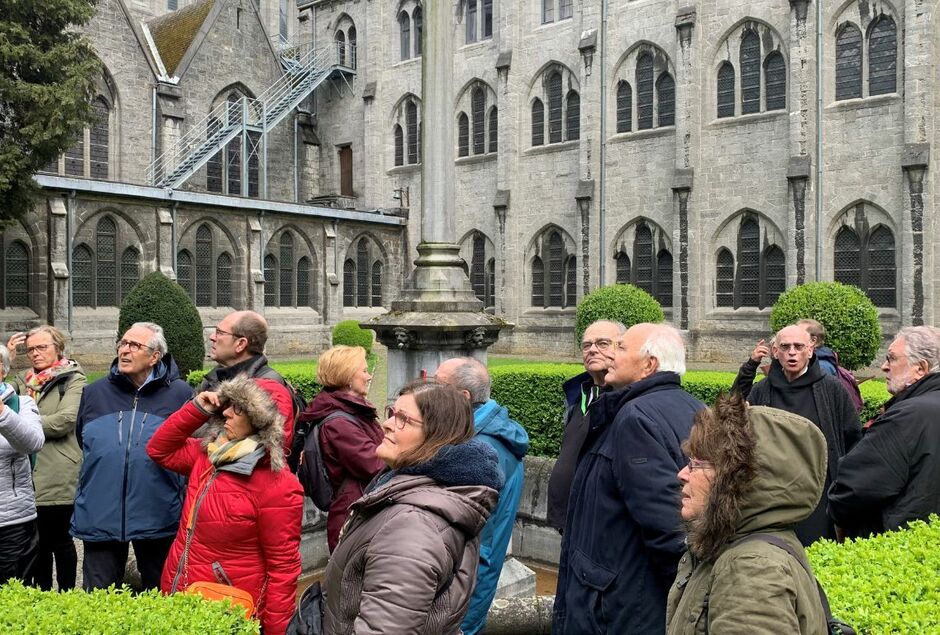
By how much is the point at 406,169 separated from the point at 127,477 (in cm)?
2979

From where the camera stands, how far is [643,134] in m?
26.7

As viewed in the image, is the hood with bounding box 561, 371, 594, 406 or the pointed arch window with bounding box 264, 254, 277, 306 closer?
the hood with bounding box 561, 371, 594, 406

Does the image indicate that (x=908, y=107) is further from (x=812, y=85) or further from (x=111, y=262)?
(x=111, y=262)

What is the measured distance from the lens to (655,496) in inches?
117

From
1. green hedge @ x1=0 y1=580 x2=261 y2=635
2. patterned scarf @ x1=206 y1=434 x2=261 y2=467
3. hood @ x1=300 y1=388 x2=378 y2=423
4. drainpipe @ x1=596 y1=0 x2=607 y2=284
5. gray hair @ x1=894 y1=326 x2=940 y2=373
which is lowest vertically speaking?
green hedge @ x1=0 y1=580 x2=261 y2=635

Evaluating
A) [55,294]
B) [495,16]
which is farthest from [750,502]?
[495,16]

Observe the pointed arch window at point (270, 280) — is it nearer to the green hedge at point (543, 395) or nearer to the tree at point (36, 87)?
the tree at point (36, 87)

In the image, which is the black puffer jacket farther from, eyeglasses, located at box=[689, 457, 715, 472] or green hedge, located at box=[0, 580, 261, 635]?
green hedge, located at box=[0, 580, 261, 635]

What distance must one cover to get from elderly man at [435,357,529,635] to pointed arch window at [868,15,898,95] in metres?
22.2

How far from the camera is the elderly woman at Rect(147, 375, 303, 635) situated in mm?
3375

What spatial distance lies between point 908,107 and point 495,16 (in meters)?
14.8

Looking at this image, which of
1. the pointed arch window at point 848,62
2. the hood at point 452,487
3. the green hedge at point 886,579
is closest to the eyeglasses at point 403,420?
the hood at point 452,487

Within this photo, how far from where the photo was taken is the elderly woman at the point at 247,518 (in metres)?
3.38

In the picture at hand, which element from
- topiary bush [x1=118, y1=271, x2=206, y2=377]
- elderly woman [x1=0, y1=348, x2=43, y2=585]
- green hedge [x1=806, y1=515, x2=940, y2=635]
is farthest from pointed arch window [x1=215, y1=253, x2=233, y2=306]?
green hedge [x1=806, y1=515, x2=940, y2=635]
